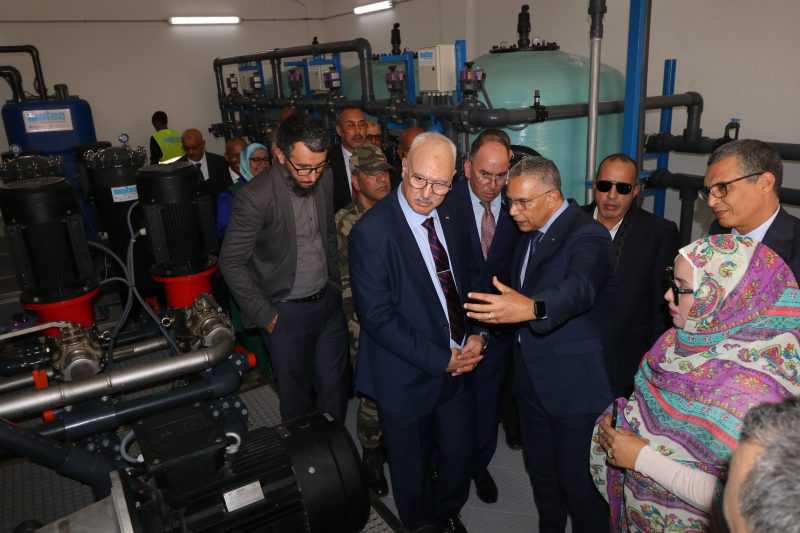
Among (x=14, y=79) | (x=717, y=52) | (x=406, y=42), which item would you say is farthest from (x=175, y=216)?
(x=406, y=42)

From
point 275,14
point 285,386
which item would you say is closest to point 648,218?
point 285,386

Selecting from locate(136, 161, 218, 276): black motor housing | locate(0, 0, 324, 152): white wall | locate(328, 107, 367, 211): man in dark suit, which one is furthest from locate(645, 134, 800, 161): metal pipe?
locate(0, 0, 324, 152): white wall

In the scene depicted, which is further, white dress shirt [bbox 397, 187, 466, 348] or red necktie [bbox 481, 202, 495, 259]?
red necktie [bbox 481, 202, 495, 259]

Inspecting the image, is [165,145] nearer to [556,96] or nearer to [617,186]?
[556,96]

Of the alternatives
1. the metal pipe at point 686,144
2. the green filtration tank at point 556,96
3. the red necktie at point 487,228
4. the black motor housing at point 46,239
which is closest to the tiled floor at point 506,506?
the red necktie at point 487,228

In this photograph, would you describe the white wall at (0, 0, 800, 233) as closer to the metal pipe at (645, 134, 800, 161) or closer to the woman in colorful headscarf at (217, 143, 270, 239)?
the metal pipe at (645, 134, 800, 161)

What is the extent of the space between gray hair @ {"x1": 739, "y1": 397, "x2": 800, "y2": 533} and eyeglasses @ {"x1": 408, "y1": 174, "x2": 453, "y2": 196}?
1.33 m

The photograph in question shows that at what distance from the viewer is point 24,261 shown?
7.14 feet

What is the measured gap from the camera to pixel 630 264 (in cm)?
237

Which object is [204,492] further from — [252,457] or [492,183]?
[492,183]

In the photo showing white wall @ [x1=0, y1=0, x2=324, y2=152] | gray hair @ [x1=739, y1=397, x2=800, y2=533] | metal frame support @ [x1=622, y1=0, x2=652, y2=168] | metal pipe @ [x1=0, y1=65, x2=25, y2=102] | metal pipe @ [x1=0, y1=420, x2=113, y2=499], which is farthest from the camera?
white wall @ [x1=0, y1=0, x2=324, y2=152]

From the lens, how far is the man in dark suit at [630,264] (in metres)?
2.38

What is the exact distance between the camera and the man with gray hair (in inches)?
22.0

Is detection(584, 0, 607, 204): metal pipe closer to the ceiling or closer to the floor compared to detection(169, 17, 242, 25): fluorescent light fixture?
closer to the floor
